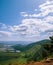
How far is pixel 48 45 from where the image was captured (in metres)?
33.5

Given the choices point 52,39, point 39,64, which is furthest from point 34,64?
point 52,39

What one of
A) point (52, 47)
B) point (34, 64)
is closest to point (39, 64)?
point (34, 64)

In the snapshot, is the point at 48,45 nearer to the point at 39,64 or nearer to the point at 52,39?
the point at 52,39

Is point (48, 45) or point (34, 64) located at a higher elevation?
point (48, 45)

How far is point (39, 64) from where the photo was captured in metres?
22.3

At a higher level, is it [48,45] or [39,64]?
[48,45]

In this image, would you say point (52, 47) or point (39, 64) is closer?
point (39, 64)

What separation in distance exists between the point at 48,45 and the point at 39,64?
11480 mm

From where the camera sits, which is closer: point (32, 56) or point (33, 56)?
point (33, 56)

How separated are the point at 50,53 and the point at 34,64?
1215cm

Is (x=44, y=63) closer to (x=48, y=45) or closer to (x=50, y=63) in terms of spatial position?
(x=50, y=63)

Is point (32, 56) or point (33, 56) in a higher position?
point (32, 56)

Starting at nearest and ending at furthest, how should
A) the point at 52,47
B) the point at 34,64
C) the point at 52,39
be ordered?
the point at 34,64
the point at 52,47
the point at 52,39

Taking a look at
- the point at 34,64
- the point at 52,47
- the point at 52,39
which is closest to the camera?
the point at 34,64
